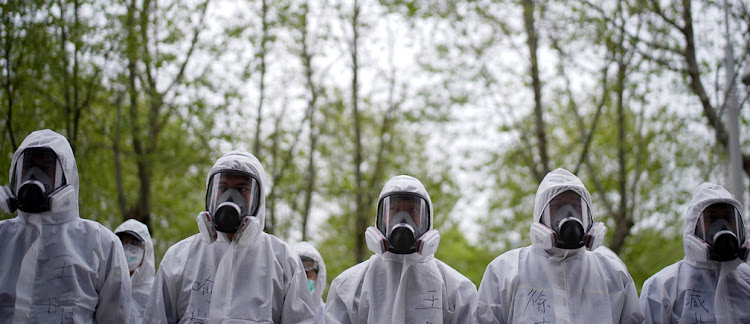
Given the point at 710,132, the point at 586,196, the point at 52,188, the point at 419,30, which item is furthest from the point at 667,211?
the point at 52,188

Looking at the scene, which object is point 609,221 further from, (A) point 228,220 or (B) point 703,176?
(A) point 228,220

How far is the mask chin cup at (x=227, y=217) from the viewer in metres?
4.06

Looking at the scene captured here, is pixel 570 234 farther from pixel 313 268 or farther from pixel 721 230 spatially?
pixel 313 268

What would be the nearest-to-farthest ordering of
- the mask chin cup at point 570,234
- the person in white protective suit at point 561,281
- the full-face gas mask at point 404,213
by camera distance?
the person in white protective suit at point 561,281, the mask chin cup at point 570,234, the full-face gas mask at point 404,213

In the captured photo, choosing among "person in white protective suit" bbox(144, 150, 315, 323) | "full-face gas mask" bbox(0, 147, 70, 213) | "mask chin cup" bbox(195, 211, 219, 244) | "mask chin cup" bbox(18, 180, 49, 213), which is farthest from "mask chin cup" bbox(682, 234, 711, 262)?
"mask chin cup" bbox(18, 180, 49, 213)

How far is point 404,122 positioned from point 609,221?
623 centimetres

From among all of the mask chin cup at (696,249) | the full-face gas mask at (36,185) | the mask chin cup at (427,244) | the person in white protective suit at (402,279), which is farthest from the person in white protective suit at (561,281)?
the full-face gas mask at (36,185)

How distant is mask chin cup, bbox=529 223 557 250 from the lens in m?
4.18

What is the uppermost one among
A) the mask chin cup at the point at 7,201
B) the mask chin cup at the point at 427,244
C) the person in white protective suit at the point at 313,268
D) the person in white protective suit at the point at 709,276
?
the mask chin cup at the point at 7,201

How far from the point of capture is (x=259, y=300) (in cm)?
397

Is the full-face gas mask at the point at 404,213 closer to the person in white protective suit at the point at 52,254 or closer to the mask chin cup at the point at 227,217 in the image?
the mask chin cup at the point at 227,217

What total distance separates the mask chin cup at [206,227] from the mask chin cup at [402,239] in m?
1.21

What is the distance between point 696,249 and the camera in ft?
14.8

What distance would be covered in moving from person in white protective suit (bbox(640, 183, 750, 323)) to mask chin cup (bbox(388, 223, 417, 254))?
73.3 inches
